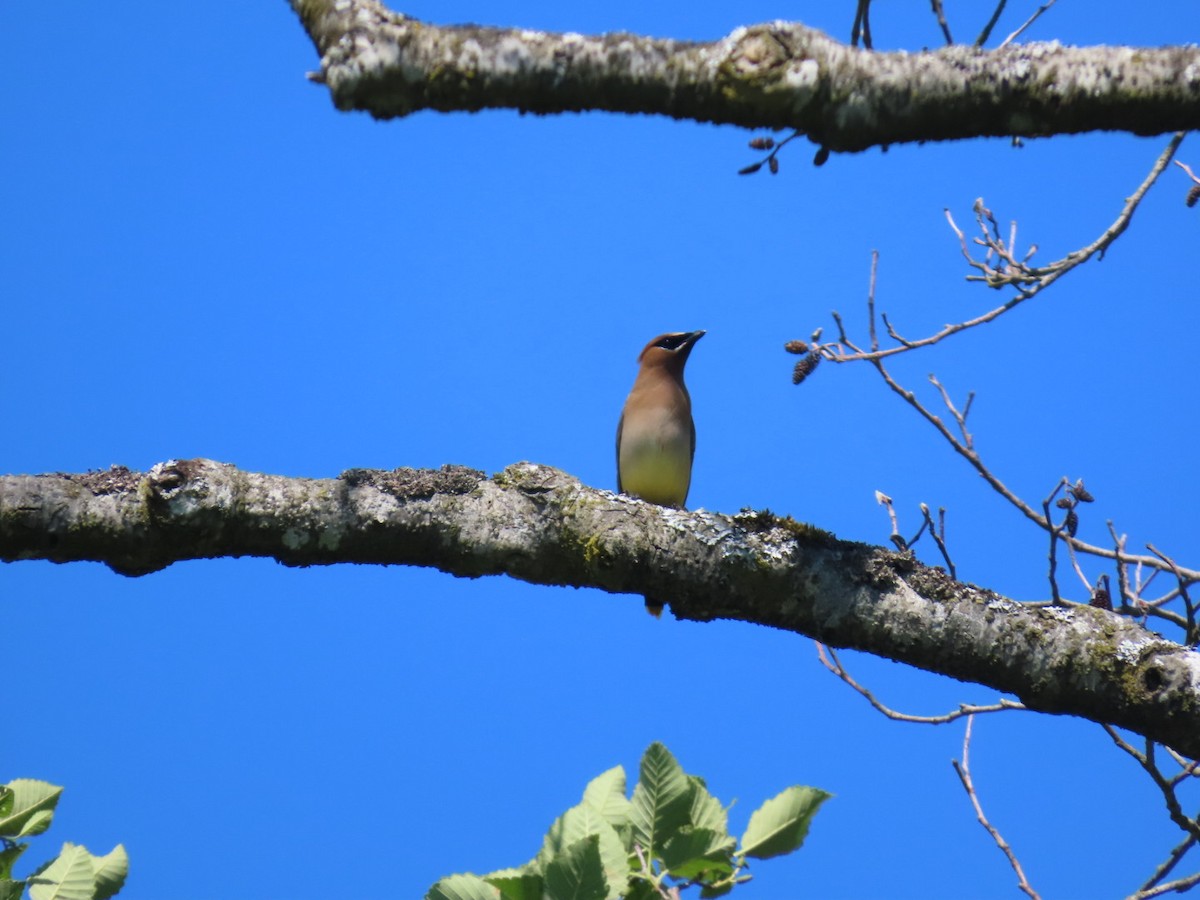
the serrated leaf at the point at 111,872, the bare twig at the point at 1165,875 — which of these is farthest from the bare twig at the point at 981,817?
the serrated leaf at the point at 111,872

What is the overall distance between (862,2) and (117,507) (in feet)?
9.21

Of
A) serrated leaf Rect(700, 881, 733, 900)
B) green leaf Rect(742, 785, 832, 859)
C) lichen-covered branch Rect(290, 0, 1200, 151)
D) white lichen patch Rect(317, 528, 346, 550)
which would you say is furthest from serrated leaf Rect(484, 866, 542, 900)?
lichen-covered branch Rect(290, 0, 1200, 151)

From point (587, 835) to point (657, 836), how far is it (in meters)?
0.26

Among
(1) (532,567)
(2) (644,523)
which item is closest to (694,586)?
(2) (644,523)

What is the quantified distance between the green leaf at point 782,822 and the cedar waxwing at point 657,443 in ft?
22.6

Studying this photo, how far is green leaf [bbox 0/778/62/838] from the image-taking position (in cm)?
356

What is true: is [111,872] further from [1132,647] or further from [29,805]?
[1132,647]

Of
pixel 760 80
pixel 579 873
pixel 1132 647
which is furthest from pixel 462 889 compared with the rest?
pixel 1132 647

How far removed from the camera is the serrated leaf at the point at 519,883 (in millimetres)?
2787

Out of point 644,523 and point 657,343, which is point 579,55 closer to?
point 644,523

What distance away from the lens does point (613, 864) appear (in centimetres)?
282

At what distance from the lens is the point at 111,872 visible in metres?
3.54

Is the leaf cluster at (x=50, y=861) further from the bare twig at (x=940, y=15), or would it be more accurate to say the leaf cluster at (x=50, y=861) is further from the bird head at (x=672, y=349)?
the bird head at (x=672, y=349)

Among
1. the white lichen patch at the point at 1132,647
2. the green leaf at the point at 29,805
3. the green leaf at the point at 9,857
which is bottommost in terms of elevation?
the green leaf at the point at 9,857
